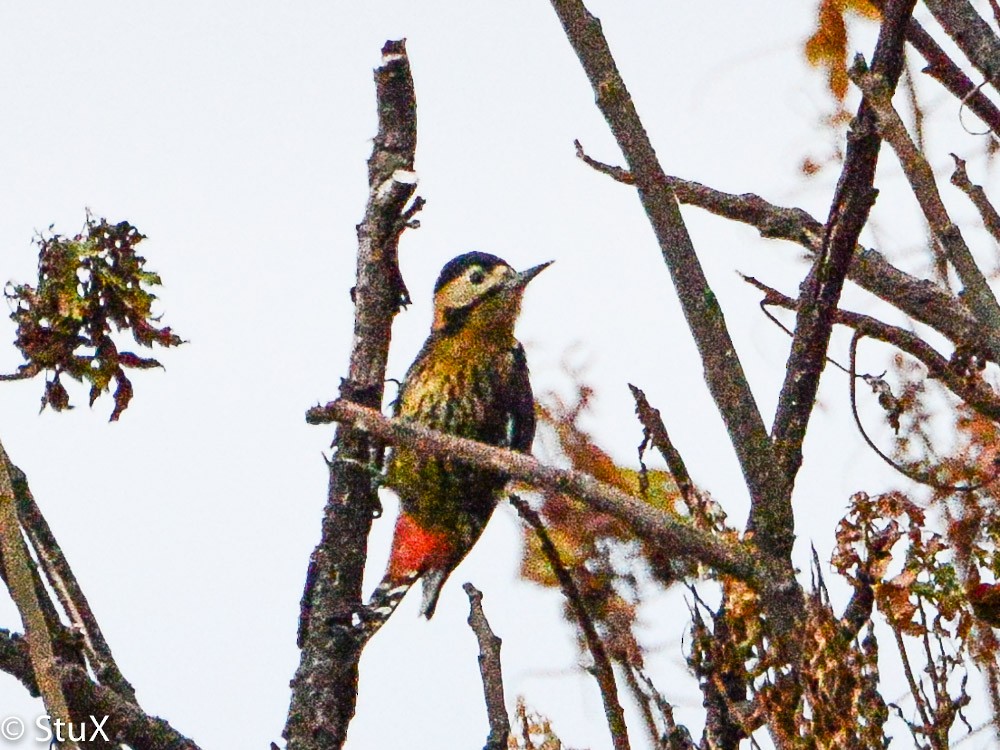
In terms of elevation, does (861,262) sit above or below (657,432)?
above

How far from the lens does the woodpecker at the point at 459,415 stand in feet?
16.5

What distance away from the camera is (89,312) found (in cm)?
268

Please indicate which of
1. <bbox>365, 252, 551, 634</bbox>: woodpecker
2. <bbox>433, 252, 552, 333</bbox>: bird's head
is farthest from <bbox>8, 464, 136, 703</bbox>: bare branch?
<bbox>433, 252, 552, 333</bbox>: bird's head

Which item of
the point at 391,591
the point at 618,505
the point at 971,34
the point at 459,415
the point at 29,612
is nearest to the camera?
the point at 29,612

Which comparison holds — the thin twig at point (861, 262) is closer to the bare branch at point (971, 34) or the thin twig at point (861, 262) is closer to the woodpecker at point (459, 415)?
the bare branch at point (971, 34)

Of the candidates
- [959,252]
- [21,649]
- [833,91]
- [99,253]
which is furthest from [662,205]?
[833,91]

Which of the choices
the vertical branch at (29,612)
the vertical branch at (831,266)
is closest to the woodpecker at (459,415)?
the vertical branch at (831,266)

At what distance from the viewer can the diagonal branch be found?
7.61 feet

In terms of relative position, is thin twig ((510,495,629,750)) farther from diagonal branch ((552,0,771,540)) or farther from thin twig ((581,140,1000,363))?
thin twig ((581,140,1000,363))

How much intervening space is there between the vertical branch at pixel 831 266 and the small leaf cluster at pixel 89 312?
1073 mm

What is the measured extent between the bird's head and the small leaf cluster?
2.55 m

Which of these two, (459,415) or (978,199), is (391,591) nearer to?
(459,415)

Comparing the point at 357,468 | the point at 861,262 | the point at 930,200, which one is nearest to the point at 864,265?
the point at 861,262

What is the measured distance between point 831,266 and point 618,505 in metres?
0.62
